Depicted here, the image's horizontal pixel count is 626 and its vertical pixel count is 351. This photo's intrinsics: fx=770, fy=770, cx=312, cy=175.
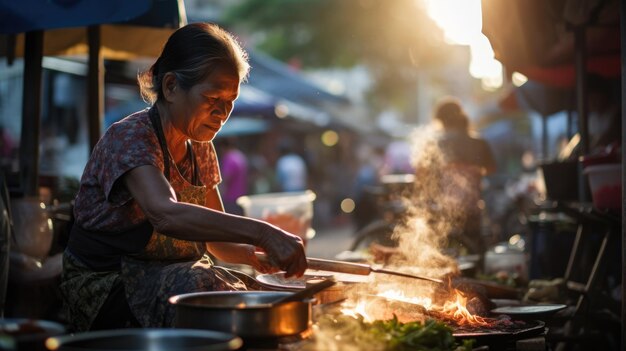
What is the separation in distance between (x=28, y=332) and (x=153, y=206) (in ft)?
3.36

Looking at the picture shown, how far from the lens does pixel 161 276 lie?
3.36m

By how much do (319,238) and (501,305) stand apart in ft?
47.1

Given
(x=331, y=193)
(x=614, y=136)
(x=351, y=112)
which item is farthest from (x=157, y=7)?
(x=351, y=112)

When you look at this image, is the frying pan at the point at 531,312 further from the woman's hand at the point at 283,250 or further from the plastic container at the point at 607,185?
the woman's hand at the point at 283,250

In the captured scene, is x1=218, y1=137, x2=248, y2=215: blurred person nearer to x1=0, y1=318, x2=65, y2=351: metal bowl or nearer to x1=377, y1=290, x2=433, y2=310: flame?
x1=377, y1=290, x2=433, y2=310: flame

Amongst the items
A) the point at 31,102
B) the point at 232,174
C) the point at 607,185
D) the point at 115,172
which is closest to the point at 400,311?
the point at 115,172

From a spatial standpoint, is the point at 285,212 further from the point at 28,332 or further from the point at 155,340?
the point at 28,332

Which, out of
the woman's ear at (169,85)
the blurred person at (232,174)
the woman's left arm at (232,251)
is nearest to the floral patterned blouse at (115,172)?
the woman's ear at (169,85)

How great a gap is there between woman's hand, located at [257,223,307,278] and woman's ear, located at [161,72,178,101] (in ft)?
2.96

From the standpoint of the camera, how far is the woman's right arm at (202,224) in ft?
9.96

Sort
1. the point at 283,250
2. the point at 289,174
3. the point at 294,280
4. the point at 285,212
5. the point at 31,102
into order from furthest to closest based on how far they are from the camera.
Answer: the point at 289,174, the point at 285,212, the point at 31,102, the point at 294,280, the point at 283,250

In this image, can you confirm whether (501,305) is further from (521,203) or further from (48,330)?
(521,203)

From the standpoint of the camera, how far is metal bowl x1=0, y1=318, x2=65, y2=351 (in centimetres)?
212

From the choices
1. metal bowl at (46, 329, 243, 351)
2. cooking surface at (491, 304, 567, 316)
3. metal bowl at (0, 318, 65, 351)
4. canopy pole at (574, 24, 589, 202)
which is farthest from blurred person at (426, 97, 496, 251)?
metal bowl at (0, 318, 65, 351)
